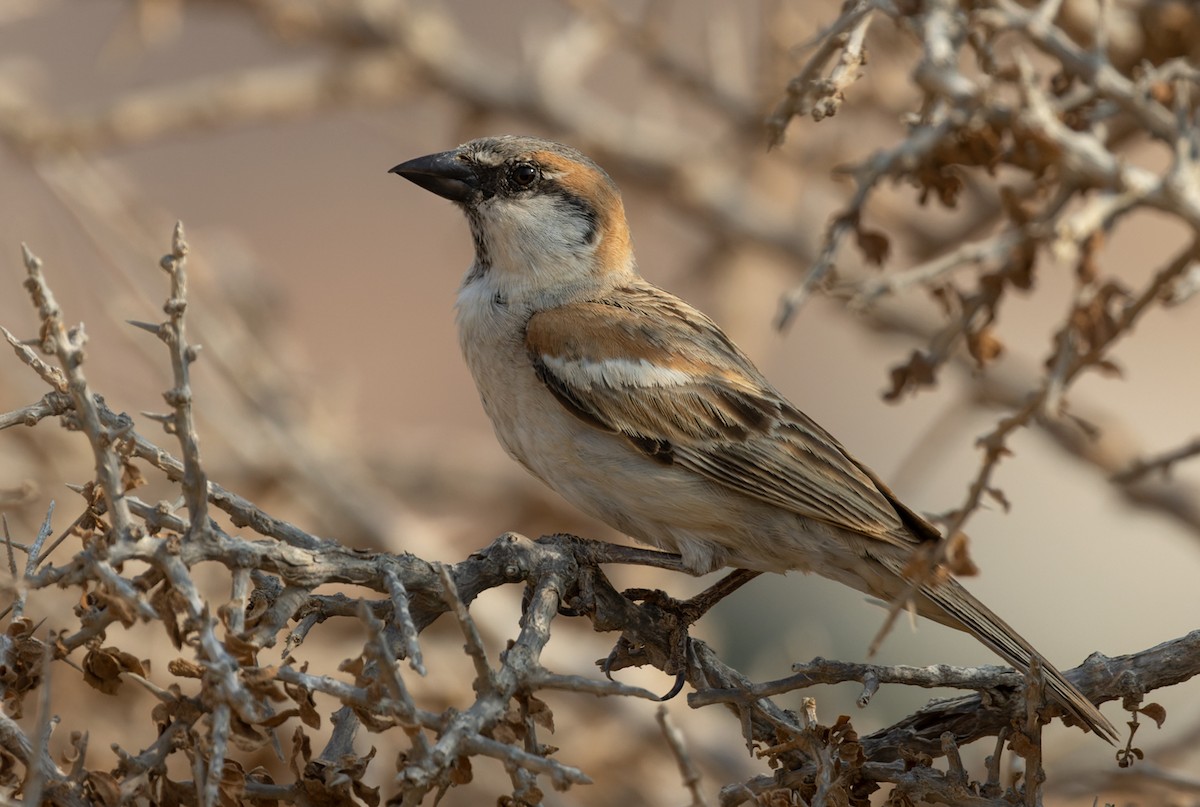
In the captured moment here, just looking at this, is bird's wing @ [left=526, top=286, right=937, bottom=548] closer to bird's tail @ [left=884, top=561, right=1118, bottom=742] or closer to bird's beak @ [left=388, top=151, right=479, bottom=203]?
bird's tail @ [left=884, top=561, right=1118, bottom=742]

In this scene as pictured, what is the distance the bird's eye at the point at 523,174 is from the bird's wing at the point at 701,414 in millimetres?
647

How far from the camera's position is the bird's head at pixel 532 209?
4.66 meters

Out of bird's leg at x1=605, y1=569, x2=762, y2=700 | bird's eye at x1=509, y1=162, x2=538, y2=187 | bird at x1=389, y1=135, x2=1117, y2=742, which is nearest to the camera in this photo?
bird's leg at x1=605, y1=569, x2=762, y2=700

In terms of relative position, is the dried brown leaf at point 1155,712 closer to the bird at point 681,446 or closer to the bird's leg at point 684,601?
the bird at point 681,446

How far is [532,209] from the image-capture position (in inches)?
189

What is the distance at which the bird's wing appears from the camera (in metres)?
3.99

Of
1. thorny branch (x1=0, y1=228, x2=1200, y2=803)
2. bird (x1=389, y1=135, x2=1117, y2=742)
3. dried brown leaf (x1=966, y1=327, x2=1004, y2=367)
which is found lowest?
Answer: thorny branch (x1=0, y1=228, x2=1200, y2=803)

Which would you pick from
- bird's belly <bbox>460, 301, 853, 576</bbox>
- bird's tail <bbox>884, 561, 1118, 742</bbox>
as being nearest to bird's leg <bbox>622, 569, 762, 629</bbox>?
bird's belly <bbox>460, 301, 853, 576</bbox>

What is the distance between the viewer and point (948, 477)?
10695 millimetres

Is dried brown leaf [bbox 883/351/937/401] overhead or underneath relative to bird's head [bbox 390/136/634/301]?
underneath

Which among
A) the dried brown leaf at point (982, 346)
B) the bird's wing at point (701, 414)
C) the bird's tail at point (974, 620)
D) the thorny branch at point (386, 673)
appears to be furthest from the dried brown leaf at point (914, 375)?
the bird's wing at point (701, 414)

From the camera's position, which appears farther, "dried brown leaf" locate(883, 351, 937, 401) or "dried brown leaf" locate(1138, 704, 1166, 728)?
"dried brown leaf" locate(1138, 704, 1166, 728)

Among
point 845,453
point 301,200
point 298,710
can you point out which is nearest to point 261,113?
point 845,453

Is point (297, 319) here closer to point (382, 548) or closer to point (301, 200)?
point (301, 200)
